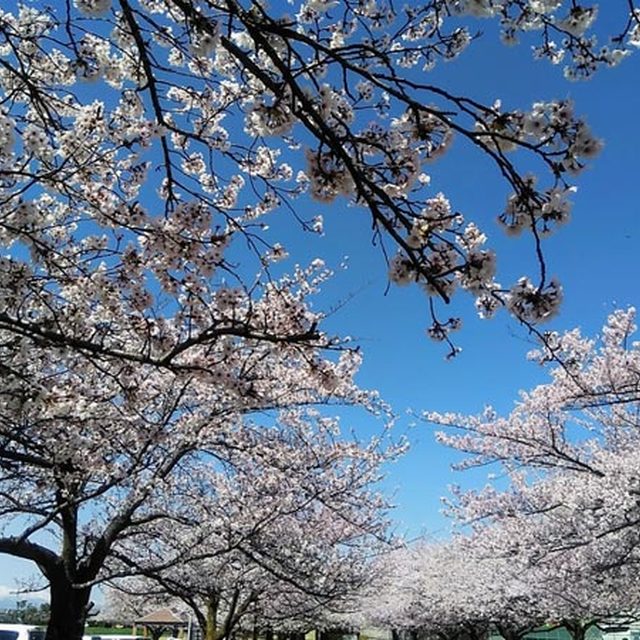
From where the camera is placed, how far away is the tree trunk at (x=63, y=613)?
22.5 ft

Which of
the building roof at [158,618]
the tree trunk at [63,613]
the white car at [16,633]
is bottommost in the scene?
the white car at [16,633]

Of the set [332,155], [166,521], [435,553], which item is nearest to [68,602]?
[166,521]

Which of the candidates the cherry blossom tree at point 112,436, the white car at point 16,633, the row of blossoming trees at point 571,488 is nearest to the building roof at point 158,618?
the white car at point 16,633

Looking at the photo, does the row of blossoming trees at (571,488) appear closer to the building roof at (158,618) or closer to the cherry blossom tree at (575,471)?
the cherry blossom tree at (575,471)

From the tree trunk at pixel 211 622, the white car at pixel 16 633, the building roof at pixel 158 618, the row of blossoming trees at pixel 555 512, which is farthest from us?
the building roof at pixel 158 618

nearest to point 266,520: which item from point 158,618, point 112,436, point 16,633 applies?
point 112,436

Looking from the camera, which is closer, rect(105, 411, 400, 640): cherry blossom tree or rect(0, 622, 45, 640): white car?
rect(105, 411, 400, 640): cherry blossom tree

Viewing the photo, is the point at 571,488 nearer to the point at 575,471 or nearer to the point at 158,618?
the point at 575,471

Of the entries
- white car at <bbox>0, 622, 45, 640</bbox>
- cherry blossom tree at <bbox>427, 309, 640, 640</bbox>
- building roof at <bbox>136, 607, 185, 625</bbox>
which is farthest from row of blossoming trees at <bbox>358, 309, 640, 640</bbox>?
building roof at <bbox>136, 607, 185, 625</bbox>

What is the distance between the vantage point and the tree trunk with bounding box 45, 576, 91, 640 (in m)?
6.86

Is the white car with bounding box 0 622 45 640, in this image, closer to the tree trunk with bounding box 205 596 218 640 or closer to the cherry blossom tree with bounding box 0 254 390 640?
the tree trunk with bounding box 205 596 218 640

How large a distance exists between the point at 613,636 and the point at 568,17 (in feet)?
116

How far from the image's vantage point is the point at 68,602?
6.91 m

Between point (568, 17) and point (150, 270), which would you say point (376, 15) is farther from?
point (150, 270)
